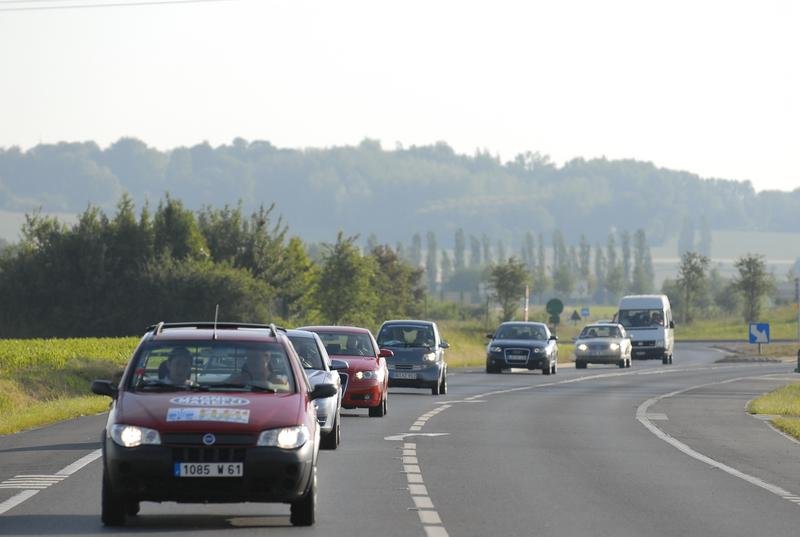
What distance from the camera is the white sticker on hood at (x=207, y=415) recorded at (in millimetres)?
12625

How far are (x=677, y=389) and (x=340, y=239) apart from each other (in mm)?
42191

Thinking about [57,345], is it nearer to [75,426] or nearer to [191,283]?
[75,426]

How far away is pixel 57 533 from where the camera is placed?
1237cm

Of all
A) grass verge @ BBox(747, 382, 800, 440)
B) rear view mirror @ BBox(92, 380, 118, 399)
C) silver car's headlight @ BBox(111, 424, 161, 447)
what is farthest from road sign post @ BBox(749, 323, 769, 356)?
silver car's headlight @ BBox(111, 424, 161, 447)

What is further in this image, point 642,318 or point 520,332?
point 642,318

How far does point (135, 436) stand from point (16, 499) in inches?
112

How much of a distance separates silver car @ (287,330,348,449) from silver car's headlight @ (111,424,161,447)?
6646 millimetres

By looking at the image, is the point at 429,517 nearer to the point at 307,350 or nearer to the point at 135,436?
the point at 135,436

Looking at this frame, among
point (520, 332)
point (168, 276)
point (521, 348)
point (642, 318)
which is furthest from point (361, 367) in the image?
point (168, 276)

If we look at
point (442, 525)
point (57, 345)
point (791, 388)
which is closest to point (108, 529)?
point (442, 525)

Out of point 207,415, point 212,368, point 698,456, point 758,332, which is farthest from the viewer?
point 758,332

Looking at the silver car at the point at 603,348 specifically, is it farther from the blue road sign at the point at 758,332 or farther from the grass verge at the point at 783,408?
the grass verge at the point at 783,408

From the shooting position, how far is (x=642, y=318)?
69.2m

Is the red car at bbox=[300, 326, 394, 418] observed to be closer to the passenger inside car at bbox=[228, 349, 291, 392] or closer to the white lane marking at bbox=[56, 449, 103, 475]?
the white lane marking at bbox=[56, 449, 103, 475]
